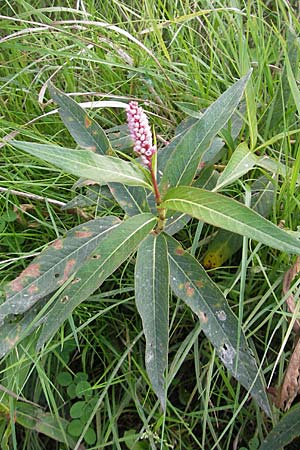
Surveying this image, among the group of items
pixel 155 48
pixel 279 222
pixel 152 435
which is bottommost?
pixel 152 435

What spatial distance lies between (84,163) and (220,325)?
0.34 metres

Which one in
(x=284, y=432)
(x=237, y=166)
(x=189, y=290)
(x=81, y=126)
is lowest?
(x=284, y=432)

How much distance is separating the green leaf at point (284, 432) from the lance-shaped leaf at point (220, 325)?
0.23ft

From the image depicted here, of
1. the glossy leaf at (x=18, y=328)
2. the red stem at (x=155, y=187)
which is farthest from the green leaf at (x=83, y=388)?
the red stem at (x=155, y=187)

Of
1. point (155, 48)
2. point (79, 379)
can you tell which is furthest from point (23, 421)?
point (155, 48)

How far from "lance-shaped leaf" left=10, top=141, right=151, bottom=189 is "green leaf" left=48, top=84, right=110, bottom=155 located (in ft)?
0.60

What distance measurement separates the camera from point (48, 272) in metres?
1.07

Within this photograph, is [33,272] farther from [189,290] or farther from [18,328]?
[189,290]

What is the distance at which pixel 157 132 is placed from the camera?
147cm

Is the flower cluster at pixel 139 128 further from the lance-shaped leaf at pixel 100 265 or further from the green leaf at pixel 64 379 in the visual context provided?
the green leaf at pixel 64 379

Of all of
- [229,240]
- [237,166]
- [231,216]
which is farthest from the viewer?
[229,240]

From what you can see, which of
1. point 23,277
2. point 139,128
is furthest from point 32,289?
point 139,128

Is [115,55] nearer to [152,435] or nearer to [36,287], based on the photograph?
[36,287]

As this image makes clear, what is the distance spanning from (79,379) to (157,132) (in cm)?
60
